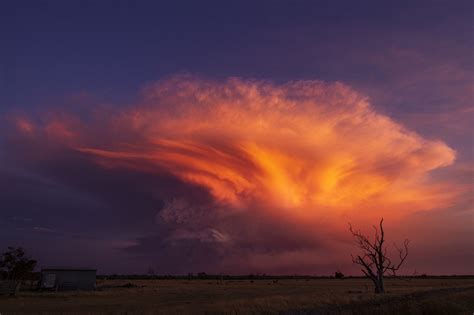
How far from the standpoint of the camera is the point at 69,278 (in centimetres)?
8512

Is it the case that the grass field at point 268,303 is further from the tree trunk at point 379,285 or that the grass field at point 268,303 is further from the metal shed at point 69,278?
the metal shed at point 69,278

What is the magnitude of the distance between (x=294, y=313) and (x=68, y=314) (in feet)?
57.2

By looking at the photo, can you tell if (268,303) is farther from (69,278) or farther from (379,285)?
(69,278)

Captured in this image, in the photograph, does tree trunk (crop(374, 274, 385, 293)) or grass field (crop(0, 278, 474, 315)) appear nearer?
grass field (crop(0, 278, 474, 315))

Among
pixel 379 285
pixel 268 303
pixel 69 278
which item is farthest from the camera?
pixel 69 278

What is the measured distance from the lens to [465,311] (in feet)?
66.0

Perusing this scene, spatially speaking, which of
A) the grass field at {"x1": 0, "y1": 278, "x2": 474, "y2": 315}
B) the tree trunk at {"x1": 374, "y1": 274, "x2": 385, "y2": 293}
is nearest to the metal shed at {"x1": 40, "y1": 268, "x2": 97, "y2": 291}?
the grass field at {"x1": 0, "y1": 278, "x2": 474, "y2": 315}

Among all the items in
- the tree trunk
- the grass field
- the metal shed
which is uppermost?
the metal shed

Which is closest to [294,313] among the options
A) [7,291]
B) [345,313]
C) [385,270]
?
[345,313]

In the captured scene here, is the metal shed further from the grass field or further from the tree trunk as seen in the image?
the tree trunk

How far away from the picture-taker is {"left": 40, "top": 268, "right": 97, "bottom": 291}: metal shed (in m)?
83.1

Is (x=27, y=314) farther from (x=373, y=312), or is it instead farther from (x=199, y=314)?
(x=373, y=312)

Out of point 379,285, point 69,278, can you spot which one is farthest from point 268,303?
point 69,278

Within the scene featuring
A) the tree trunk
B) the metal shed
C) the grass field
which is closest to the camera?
the grass field
